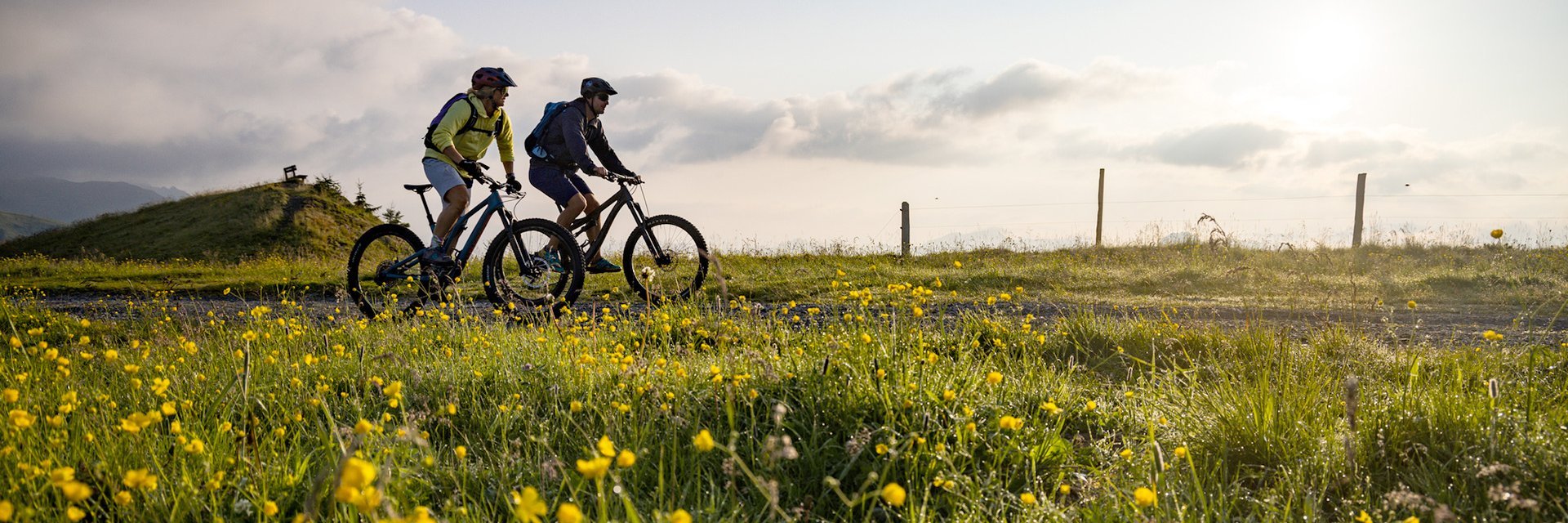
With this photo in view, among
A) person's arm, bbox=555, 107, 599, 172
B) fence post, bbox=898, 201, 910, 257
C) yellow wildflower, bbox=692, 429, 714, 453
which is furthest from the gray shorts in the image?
fence post, bbox=898, 201, 910, 257

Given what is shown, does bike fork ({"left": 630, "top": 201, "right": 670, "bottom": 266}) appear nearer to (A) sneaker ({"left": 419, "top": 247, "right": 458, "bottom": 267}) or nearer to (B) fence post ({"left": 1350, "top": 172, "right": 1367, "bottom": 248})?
(A) sneaker ({"left": 419, "top": 247, "right": 458, "bottom": 267})

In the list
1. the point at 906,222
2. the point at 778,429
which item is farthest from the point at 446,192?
the point at 906,222

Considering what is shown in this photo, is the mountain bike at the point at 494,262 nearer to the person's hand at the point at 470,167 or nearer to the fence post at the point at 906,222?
the person's hand at the point at 470,167

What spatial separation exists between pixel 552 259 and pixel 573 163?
1.00 metres

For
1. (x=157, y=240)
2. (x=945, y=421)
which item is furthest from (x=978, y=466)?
(x=157, y=240)

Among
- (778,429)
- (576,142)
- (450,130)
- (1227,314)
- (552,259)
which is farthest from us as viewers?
(1227,314)

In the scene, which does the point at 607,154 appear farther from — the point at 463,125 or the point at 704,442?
the point at 704,442

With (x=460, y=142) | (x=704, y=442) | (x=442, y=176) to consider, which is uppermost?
(x=460, y=142)

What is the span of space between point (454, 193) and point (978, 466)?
5.84 m

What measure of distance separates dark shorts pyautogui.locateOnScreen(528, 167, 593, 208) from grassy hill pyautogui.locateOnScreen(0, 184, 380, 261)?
18.2 m

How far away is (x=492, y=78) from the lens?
23.7ft

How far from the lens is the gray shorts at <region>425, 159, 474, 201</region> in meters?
7.24

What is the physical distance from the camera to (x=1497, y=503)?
2.54 m

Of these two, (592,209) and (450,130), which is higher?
(450,130)
